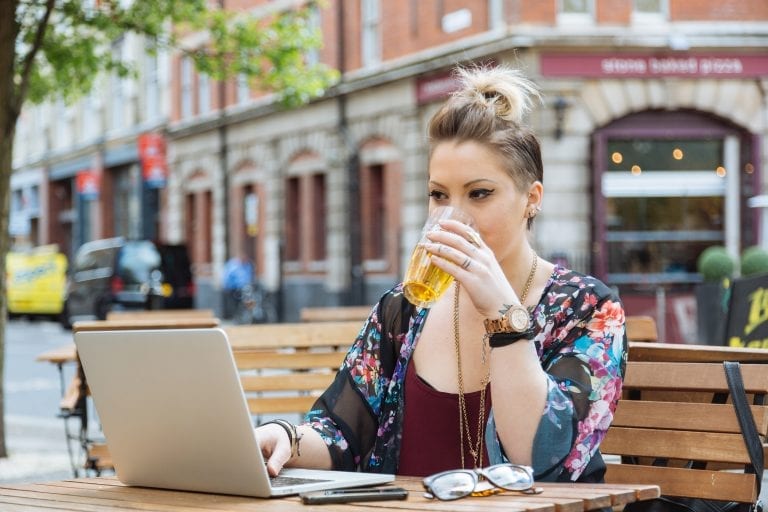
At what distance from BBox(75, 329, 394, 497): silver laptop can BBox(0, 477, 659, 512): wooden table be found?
0.14 feet

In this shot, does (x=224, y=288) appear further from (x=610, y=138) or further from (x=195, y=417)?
(x=195, y=417)

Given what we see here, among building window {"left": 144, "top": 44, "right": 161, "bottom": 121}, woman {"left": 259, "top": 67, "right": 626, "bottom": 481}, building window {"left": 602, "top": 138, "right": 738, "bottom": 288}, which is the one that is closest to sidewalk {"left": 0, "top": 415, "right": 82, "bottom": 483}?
woman {"left": 259, "top": 67, "right": 626, "bottom": 481}

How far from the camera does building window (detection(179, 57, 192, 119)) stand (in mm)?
38938

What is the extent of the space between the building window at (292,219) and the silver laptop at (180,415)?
30428mm

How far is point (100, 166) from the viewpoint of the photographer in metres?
45.3

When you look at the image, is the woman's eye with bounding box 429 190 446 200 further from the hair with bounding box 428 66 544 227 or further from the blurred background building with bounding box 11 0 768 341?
the blurred background building with bounding box 11 0 768 341

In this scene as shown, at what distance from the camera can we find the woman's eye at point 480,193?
125 inches

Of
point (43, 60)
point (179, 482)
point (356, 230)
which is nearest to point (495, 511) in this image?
point (179, 482)

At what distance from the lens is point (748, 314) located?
269 inches

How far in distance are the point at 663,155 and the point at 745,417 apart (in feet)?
71.8

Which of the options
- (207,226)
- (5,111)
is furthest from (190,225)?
(5,111)

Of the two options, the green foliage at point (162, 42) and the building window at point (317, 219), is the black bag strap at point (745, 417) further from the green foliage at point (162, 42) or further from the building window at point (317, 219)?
the building window at point (317, 219)

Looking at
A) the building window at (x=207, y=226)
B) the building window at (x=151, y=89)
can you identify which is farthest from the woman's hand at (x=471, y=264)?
the building window at (x=151, y=89)

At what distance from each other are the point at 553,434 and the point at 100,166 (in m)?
43.5
